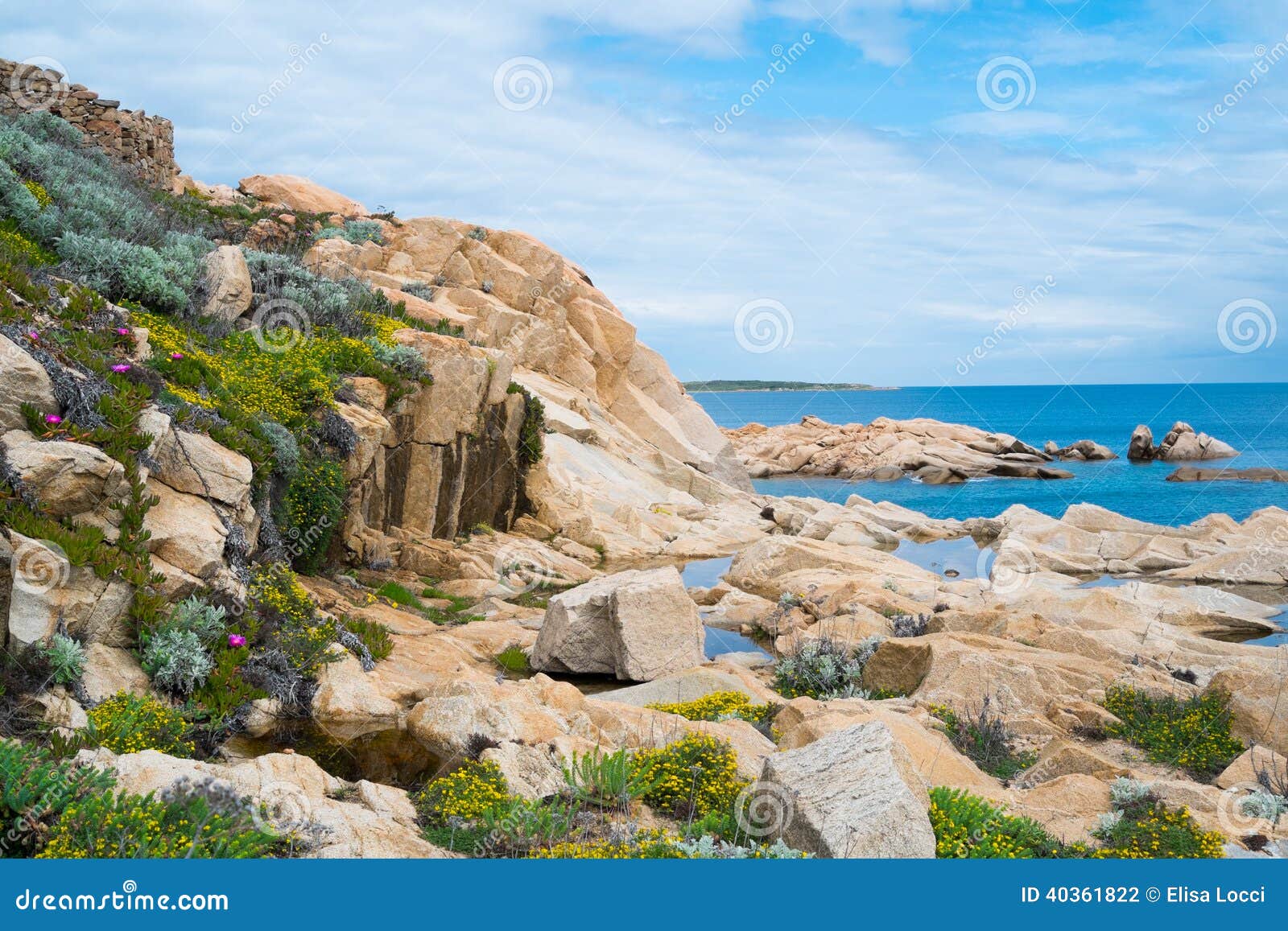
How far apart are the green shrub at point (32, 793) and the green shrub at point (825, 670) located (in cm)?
955

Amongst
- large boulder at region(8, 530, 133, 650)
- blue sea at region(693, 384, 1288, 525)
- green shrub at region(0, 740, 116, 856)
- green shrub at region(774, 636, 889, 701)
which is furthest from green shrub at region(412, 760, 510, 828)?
blue sea at region(693, 384, 1288, 525)

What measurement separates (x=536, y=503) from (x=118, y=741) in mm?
16491

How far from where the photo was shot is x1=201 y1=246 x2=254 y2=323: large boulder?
17328 millimetres

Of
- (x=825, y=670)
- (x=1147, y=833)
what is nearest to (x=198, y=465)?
(x=825, y=670)

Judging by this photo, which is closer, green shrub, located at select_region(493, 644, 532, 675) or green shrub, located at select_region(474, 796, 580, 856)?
green shrub, located at select_region(474, 796, 580, 856)

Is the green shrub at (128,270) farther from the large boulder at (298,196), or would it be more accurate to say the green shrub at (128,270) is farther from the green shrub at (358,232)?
the large boulder at (298,196)

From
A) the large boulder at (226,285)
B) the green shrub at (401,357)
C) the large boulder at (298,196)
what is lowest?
the green shrub at (401,357)

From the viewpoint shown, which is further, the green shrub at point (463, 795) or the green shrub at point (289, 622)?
the green shrub at point (289, 622)

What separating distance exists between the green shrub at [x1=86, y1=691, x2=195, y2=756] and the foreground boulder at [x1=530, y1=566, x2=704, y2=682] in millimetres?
6249

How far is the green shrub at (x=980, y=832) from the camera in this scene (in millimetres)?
7051

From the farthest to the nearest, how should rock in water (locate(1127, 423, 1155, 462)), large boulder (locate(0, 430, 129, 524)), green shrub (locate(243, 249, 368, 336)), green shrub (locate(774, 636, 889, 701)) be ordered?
1. rock in water (locate(1127, 423, 1155, 462))
2. green shrub (locate(243, 249, 368, 336))
3. green shrub (locate(774, 636, 889, 701))
4. large boulder (locate(0, 430, 129, 524))

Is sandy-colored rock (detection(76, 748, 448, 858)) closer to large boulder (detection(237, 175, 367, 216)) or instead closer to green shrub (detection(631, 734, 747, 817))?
green shrub (detection(631, 734, 747, 817))

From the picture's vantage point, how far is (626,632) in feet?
46.5

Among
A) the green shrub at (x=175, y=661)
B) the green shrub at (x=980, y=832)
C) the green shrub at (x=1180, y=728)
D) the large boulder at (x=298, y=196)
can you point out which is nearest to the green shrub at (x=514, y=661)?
the green shrub at (x=175, y=661)
